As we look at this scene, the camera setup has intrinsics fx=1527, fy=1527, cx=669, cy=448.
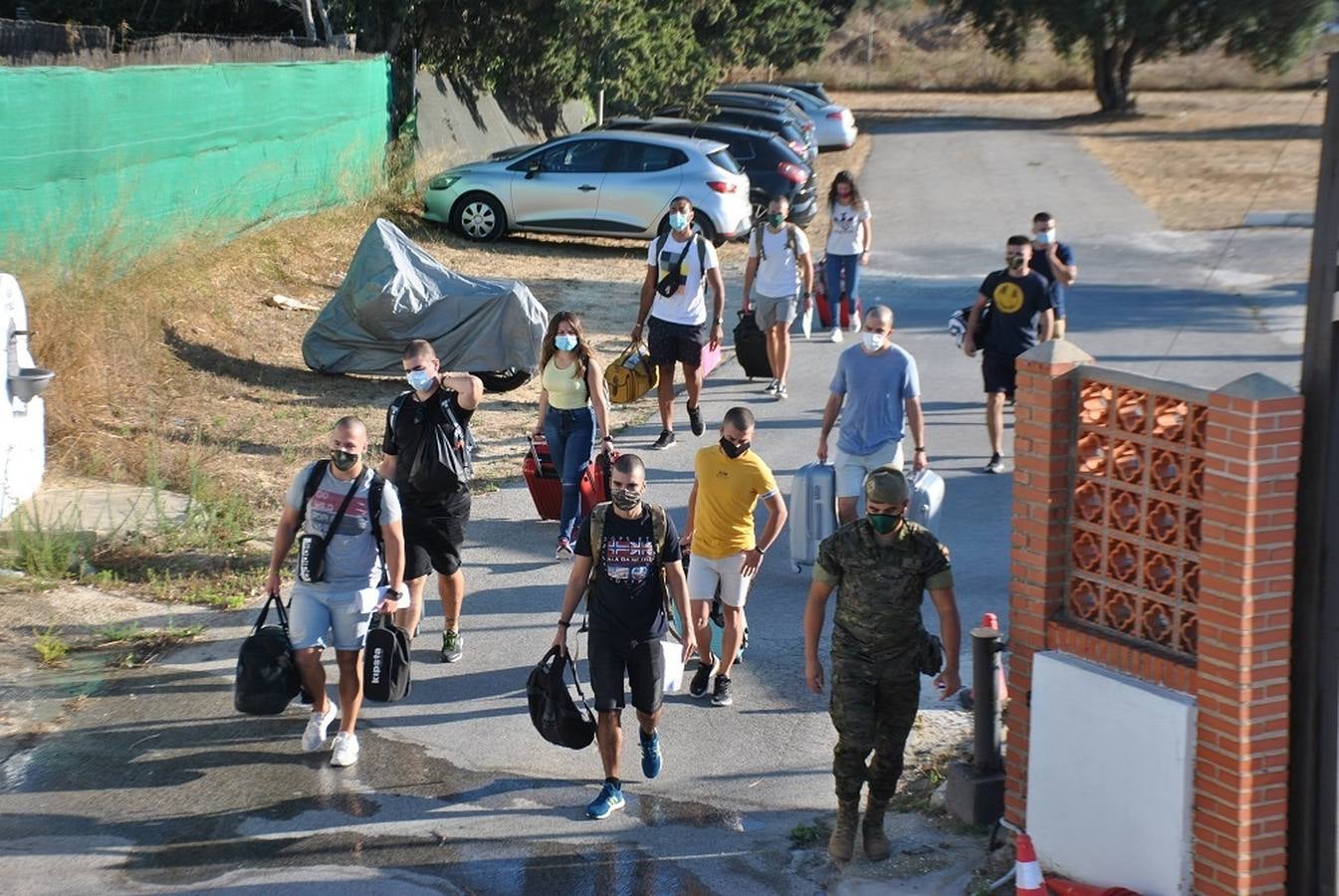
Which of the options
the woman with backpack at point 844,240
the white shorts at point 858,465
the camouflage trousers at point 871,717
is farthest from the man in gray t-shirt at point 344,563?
the woman with backpack at point 844,240

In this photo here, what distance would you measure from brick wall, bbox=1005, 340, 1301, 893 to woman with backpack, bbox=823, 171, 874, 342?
9010 millimetres

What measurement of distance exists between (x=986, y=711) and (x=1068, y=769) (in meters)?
0.64

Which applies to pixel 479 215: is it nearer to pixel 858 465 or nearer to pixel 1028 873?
pixel 858 465

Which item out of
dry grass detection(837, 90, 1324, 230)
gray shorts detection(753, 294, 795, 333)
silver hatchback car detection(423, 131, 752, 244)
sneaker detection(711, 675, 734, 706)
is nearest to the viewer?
sneaker detection(711, 675, 734, 706)

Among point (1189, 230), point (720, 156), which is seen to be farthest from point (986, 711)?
point (1189, 230)

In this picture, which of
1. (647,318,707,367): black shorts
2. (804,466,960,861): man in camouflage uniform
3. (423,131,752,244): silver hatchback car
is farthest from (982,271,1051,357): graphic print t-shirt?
(423,131,752,244): silver hatchback car

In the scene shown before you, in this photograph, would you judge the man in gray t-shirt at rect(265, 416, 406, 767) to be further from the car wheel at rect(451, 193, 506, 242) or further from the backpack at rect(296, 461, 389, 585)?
the car wheel at rect(451, 193, 506, 242)

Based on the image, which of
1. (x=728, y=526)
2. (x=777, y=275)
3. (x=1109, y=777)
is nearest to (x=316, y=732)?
(x=728, y=526)

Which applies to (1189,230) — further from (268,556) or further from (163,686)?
(163,686)

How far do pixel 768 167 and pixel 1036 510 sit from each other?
1814 centimetres

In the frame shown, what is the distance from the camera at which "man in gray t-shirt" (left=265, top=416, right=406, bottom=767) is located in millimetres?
7070

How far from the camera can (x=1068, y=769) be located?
19.6ft

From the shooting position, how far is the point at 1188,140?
1465 inches

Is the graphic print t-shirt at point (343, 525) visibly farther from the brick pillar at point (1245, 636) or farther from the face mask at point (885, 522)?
the brick pillar at point (1245, 636)
